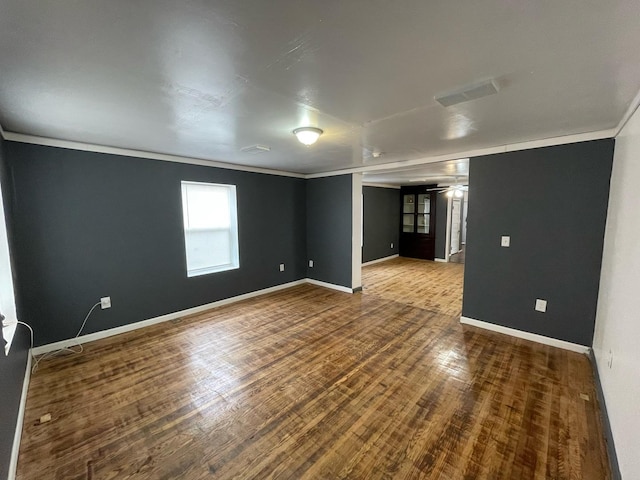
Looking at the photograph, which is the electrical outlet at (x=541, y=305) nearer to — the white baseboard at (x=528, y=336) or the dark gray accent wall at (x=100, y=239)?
the white baseboard at (x=528, y=336)

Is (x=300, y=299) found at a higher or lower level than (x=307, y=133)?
lower

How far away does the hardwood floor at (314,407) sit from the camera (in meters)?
1.65

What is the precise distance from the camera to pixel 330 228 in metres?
5.32

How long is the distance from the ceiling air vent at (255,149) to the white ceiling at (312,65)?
2.10 feet

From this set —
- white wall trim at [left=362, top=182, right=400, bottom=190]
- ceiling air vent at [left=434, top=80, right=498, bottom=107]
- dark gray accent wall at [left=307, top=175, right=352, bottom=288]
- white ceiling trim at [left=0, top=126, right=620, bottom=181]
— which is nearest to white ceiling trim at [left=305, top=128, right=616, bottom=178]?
white ceiling trim at [left=0, top=126, right=620, bottom=181]

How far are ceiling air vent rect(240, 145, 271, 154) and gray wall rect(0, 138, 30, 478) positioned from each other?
215cm

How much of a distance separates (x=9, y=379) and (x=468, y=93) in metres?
3.47

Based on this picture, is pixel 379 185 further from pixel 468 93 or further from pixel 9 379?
pixel 9 379

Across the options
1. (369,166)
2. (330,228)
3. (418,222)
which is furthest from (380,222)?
(369,166)

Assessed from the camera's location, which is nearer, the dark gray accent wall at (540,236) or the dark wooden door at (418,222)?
the dark gray accent wall at (540,236)

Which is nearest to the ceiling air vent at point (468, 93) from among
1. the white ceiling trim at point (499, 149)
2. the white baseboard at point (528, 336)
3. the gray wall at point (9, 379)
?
the white ceiling trim at point (499, 149)

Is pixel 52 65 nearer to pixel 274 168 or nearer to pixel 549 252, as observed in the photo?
pixel 274 168

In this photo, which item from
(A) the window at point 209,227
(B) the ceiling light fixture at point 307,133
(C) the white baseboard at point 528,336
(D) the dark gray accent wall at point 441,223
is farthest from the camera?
(D) the dark gray accent wall at point 441,223

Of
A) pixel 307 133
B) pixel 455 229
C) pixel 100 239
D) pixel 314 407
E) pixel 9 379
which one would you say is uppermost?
pixel 307 133
